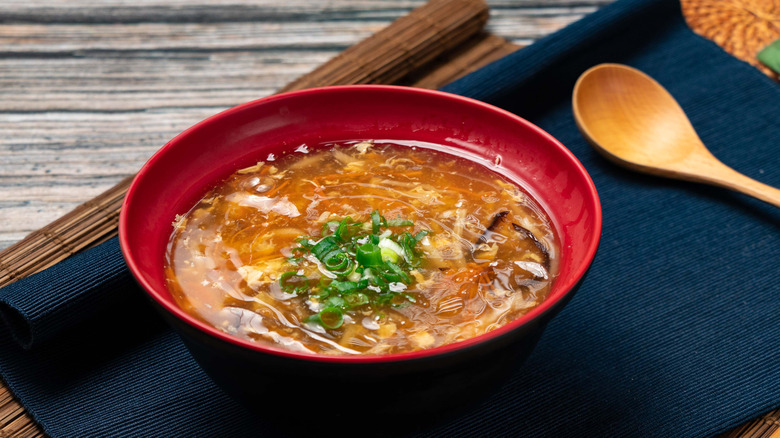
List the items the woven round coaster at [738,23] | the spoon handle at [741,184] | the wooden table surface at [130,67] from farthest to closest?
1. the woven round coaster at [738,23]
2. the wooden table surface at [130,67]
3. the spoon handle at [741,184]

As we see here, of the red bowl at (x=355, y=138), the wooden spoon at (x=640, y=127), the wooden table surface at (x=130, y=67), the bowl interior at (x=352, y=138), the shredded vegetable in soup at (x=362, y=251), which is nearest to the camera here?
the red bowl at (x=355, y=138)

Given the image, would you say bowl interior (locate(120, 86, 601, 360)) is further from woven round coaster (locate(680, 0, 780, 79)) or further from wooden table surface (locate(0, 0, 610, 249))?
woven round coaster (locate(680, 0, 780, 79))

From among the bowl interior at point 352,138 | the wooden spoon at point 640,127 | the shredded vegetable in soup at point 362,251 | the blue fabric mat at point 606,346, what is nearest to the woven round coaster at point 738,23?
the wooden spoon at point 640,127

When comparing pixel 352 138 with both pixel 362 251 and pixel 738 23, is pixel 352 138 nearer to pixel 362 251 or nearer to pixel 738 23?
pixel 362 251

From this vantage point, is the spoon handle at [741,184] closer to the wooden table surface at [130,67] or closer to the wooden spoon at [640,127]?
the wooden spoon at [640,127]

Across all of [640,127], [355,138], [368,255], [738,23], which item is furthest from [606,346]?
[738,23]

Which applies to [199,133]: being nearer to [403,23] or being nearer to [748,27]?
[403,23]

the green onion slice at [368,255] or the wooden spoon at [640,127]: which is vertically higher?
the green onion slice at [368,255]
